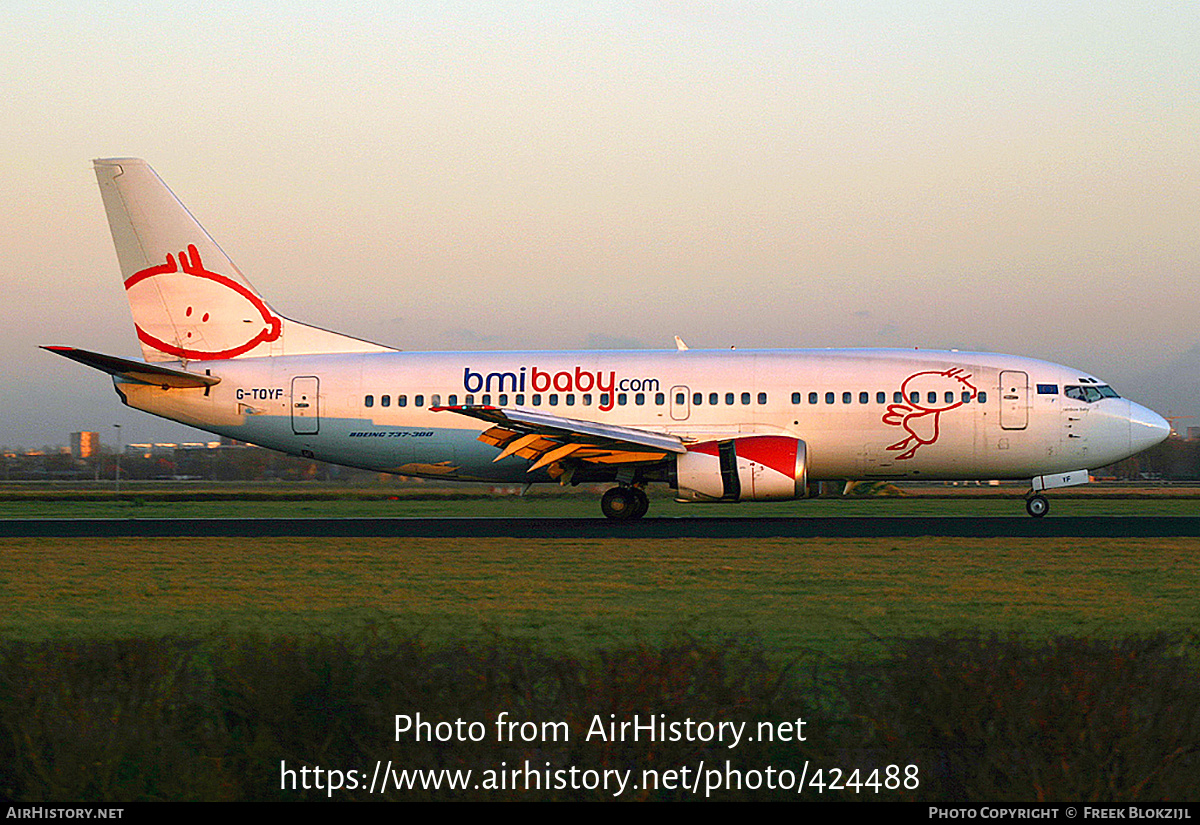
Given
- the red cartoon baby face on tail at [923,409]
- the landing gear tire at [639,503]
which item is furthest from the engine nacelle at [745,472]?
the red cartoon baby face on tail at [923,409]

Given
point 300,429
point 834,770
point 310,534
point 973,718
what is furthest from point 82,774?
point 300,429

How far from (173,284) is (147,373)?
2749 millimetres

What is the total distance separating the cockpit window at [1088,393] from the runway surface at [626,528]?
2988mm

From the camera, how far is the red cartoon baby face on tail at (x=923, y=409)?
29.8m

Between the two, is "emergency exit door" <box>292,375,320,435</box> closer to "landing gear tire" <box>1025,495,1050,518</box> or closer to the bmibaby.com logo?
the bmibaby.com logo

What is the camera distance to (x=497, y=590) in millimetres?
15688

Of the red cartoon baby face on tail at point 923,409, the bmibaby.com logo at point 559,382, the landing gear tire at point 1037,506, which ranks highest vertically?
the bmibaby.com logo at point 559,382

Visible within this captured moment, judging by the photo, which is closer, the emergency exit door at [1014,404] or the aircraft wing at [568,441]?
the aircraft wing at [568,441]

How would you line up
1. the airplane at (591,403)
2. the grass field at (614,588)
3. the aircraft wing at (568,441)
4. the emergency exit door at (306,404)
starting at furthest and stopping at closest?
1. the emergency exit door at (306,404)
2. the airplane at (591,403)
3. the aircraft wing at (568,441)
4. the grass field at (614,588)

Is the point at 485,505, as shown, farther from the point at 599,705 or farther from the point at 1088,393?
the point at 599,705

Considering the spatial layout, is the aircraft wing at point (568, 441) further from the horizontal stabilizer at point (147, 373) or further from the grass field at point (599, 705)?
the grass field at point (599, 705)
